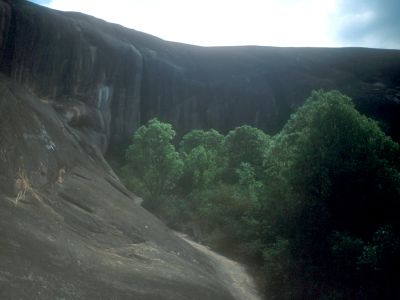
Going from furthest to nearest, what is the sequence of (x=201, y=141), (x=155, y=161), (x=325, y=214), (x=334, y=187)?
(x=201, y=141), (x=155, y=161), (x=334, y=187), (x=325, y=214)

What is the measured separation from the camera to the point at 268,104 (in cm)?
5066

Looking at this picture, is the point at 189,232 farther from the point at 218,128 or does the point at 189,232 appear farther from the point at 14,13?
the point at 218,128

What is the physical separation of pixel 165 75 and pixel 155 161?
2161cm

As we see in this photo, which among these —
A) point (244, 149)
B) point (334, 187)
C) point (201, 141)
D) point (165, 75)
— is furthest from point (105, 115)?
point (334, 187)

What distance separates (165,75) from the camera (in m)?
47.6

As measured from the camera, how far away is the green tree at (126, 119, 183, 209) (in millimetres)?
28141

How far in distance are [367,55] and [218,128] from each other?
2637cm

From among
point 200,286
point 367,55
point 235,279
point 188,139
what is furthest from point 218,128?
point 200,286

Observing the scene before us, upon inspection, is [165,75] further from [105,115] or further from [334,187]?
[334,187]

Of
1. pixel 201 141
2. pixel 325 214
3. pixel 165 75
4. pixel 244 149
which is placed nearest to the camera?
pixel 325 214

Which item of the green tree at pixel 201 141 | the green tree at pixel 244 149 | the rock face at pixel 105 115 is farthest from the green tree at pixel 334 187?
the green tree at pixel 201 141

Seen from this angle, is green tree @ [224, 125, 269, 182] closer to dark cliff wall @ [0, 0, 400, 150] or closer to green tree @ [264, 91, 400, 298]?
green tree @ [264, 91, 400, 298]

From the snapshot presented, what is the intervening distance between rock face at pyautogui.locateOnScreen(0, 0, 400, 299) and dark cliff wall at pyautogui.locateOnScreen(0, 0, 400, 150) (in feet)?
0.46

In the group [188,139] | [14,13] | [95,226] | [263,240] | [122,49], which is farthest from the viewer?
[122,49]
